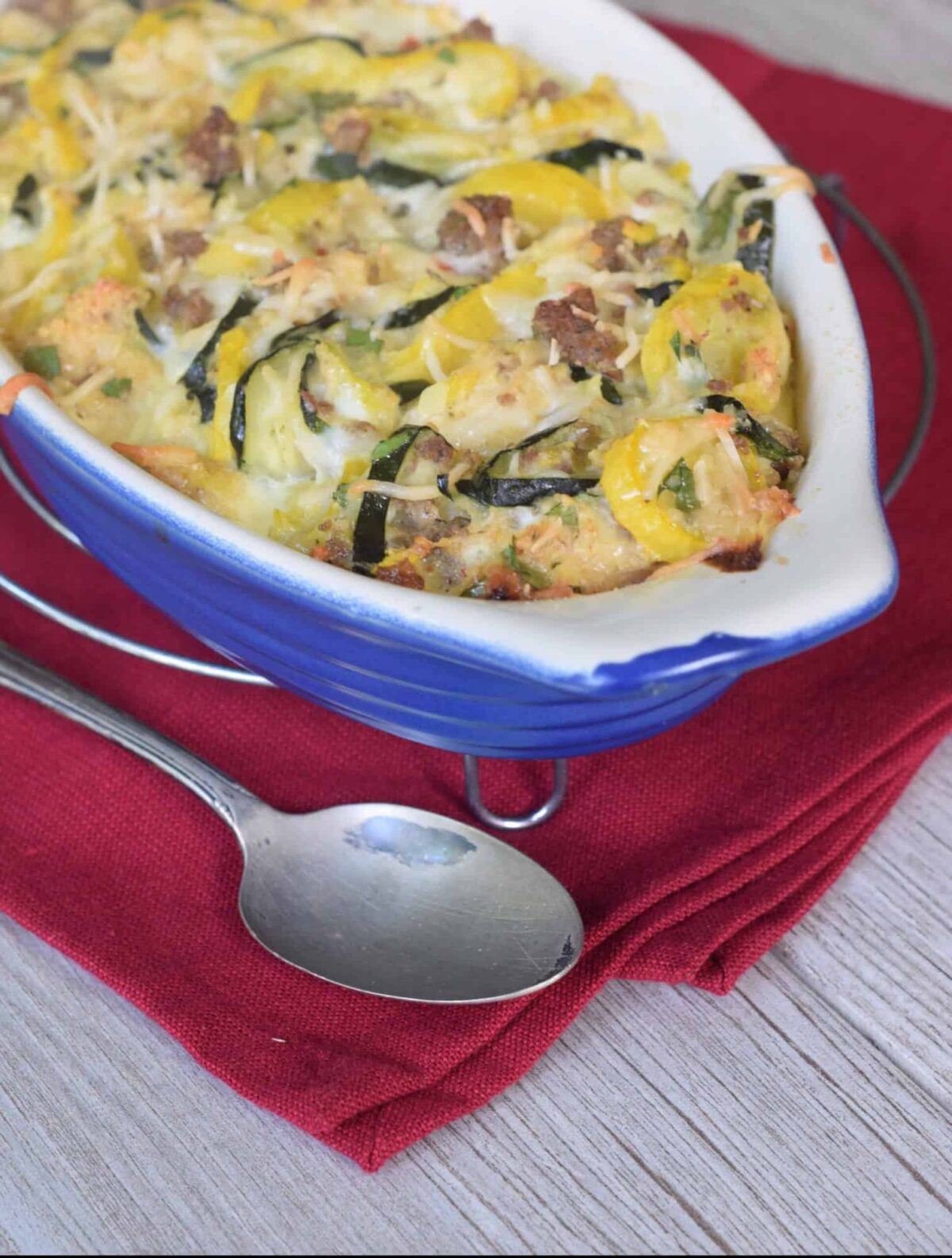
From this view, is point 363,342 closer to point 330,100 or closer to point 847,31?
point 330,100

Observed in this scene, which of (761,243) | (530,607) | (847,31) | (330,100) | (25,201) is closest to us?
(530,607)

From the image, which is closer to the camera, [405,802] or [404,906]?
[404,906]

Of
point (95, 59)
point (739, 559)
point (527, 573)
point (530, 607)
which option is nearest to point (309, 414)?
point (527, 573)

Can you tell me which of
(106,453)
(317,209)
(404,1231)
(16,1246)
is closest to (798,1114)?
(404,1231)

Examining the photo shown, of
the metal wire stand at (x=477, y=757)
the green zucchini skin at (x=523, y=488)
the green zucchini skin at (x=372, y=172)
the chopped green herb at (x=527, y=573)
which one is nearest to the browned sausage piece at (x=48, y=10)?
the green zucchini skin at (x=372, y=172)

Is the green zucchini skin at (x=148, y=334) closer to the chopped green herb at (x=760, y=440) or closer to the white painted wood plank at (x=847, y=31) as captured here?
the chopped green herb at (x=760, y=440)

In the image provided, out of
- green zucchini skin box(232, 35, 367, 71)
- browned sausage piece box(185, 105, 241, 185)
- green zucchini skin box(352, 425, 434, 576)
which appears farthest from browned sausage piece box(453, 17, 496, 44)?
green zucchini skin box(352, 425, 434, 576)

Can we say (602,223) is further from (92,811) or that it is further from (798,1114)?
(798,1114)
